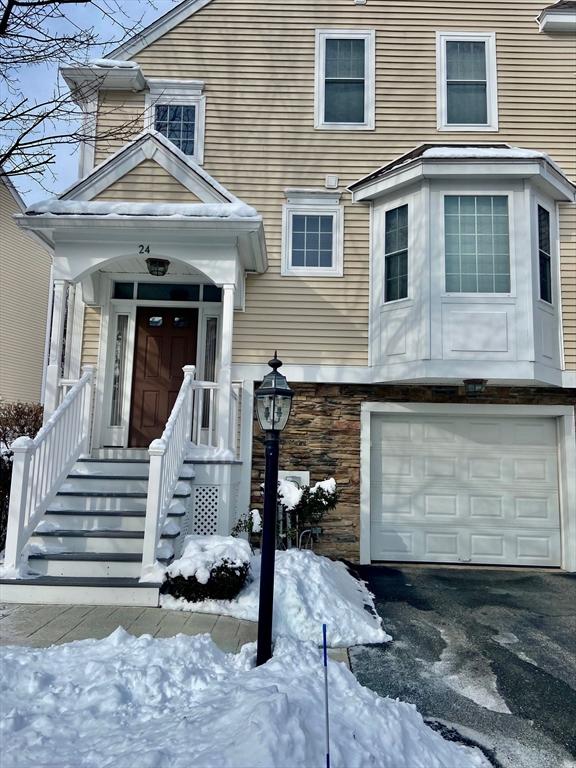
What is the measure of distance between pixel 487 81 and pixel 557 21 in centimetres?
136

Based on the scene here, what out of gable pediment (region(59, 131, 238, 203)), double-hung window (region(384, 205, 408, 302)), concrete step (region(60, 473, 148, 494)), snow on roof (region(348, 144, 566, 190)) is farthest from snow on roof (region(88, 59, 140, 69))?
concrete step (region(60, 473, 148, 494))

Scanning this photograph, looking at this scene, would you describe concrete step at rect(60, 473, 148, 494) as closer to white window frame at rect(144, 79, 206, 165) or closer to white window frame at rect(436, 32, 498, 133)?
→ white window frame at rect(144, 79, 206, 165)

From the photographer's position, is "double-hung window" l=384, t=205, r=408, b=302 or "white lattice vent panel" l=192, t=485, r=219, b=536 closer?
"white lattice vent panel" l=192, t=485, r=219, b=536

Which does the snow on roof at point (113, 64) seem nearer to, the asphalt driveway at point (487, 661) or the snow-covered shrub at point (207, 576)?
the snow-covered shrub at point (207, 576)

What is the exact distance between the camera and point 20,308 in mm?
14555

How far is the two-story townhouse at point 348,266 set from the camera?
6.42 metres

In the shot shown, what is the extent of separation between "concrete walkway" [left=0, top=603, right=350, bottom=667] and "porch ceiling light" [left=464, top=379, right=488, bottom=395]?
4.19 m

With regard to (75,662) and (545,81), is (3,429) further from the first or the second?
(545,81)

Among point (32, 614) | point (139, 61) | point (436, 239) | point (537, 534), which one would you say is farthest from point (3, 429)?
point (537, 534)

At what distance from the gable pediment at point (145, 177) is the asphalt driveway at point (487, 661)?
5.30m

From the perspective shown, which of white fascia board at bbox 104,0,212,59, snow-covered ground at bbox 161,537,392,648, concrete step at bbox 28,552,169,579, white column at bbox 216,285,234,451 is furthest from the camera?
white fascia board at bbox 104,0,212,59

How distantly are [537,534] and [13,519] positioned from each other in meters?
6.76

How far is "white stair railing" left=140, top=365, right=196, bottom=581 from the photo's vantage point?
494 cm

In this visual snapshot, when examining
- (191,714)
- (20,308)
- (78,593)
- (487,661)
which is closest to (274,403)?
(191,714)
